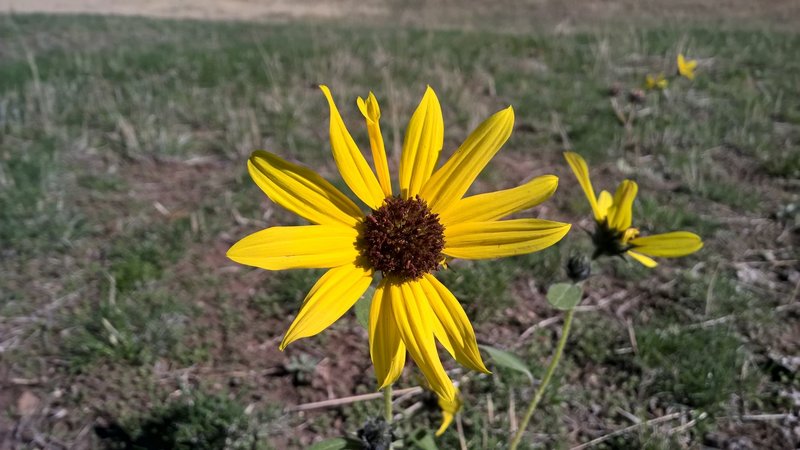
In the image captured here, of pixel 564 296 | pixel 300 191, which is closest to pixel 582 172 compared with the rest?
pixel 564 296

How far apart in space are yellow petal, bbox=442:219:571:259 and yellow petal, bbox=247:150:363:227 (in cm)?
27

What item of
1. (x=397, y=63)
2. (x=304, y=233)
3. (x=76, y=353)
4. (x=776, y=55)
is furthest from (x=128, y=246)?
(x=776, y=55)

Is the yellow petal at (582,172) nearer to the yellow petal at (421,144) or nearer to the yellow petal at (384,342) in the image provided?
the yellow petal at (421,144)

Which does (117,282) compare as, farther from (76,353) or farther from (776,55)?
(776,55)

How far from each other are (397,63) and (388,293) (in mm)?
6900

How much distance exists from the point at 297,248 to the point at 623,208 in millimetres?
1165

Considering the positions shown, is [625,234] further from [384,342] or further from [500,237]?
[384,342]

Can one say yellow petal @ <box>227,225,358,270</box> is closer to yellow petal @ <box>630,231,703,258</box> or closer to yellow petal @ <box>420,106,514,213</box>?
yellow petal @ <box>420,106,514,213</box>

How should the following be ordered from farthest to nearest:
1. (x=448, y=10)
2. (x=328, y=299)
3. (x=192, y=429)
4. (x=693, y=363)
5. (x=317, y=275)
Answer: (x=448, y=10) → (x=317, y=275) → (x=693, y=363) → (x=192, y=429) → (x=328, y=299)

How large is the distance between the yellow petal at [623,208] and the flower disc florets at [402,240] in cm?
76

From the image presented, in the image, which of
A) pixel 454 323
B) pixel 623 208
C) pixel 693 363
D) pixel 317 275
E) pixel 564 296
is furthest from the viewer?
pixel 317 275

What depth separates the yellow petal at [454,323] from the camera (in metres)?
1.36

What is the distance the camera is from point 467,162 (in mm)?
1484

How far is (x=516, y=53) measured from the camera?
864 centimetres
